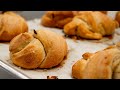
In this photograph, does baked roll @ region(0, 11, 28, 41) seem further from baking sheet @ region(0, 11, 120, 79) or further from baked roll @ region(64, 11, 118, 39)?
baked roll @ region(64, 11, 118, 39)

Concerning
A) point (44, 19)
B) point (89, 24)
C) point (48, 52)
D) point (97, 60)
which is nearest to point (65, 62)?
point (48, 52)

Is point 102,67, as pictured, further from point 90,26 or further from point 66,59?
point 90,26

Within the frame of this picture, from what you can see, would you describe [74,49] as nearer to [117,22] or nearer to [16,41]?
[16,41]

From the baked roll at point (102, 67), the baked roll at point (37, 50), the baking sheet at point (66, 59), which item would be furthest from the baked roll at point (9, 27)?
the baked roll at point (102, 67)

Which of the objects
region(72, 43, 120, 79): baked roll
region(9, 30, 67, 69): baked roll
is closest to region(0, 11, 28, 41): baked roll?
region(9, 30, 67, 69): baked roll

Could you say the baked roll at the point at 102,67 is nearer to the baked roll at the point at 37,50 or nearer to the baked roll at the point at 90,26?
the baked roll at the point at 37,50
